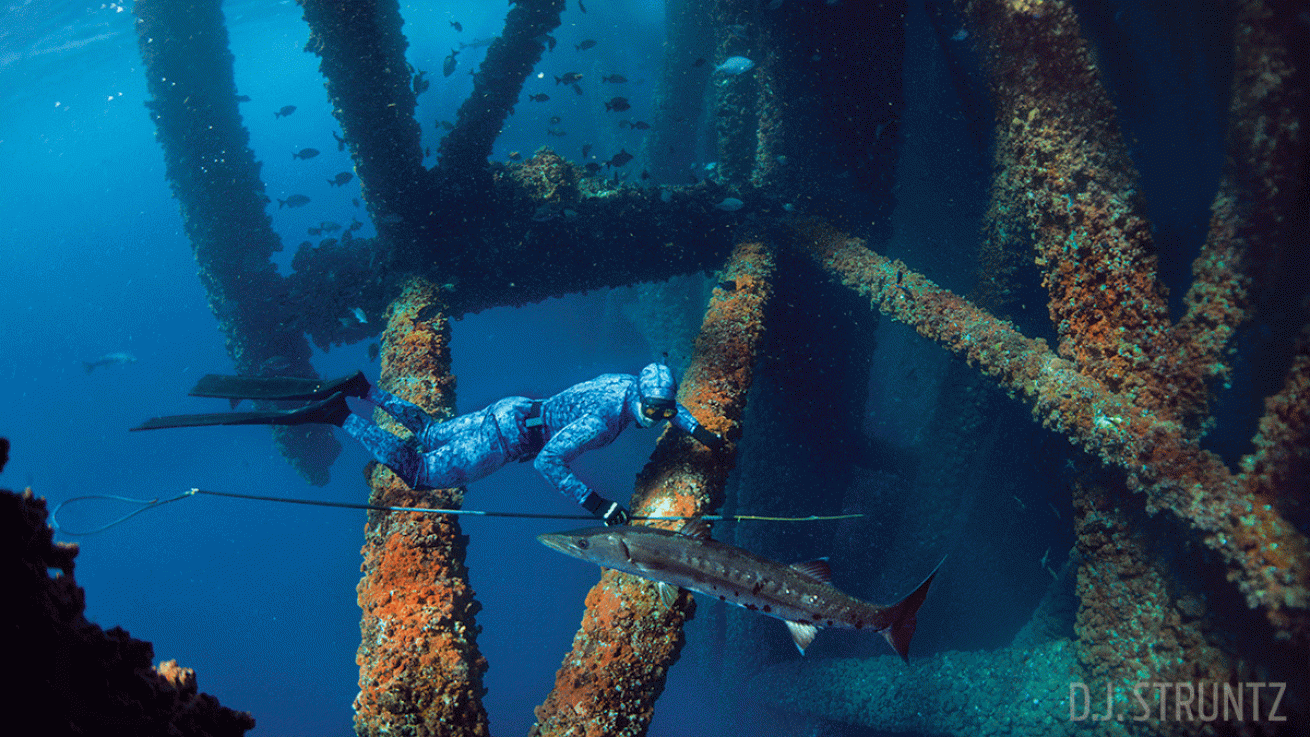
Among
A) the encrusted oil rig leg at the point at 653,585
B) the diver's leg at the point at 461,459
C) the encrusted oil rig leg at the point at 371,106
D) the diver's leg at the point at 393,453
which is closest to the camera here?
the encrusted oil rig leg at the point at 653,585

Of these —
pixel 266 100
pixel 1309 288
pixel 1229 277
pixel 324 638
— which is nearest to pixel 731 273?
pixel 1229 277

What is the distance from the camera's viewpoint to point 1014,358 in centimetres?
432

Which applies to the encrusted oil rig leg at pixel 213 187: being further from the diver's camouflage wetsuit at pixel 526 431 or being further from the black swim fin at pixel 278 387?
the diver's camouflage wetsuit at pixel 526 431

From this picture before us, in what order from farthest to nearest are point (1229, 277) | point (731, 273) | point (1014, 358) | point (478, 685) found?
point (731, 273), point (1014, 358), point (1229, 277), point (478, 685)

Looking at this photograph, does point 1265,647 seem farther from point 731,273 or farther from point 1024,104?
point 731,273

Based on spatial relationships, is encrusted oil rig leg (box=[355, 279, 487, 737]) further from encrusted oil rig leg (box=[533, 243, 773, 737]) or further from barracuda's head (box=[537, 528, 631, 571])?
barracuda's head (box=[537, 528, 631, 571])

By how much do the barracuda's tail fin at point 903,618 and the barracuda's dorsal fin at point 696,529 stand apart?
103cm

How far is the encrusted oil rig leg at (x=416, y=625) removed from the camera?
2.57 m

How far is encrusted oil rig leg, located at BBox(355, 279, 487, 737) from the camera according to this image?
8.45ft

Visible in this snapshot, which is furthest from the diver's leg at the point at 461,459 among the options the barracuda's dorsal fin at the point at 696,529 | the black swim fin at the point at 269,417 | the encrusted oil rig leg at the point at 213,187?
the encrusted oil rig leg at the point at 213,187

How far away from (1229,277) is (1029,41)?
2.50 meters

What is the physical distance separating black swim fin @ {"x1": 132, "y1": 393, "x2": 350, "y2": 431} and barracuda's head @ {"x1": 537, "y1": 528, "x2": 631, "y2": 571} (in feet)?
7.40

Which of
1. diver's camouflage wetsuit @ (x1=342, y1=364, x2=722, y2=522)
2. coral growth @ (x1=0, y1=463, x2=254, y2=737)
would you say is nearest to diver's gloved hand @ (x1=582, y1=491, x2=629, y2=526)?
diver's camouflage wetsuit @ (x1=342, y1=364, x2=722, y2=522)

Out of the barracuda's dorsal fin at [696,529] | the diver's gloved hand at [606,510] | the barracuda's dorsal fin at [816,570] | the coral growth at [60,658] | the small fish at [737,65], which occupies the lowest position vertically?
the coral growth at [60,658]
